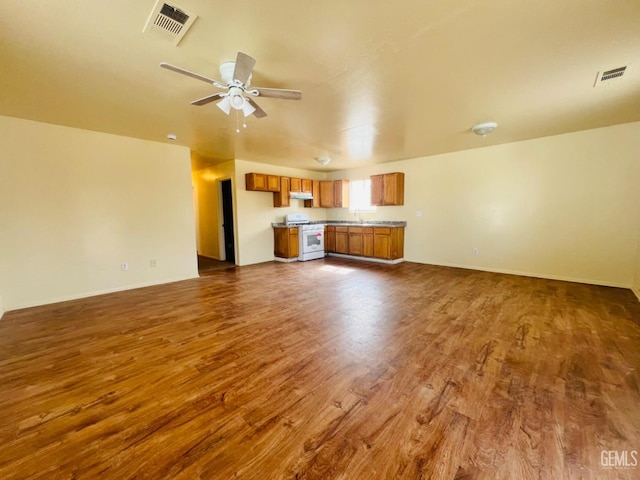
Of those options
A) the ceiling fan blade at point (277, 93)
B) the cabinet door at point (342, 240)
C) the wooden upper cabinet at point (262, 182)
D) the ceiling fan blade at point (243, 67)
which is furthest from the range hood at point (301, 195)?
the ceiling fan blade at point (243, 67)

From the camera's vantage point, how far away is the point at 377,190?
21.5 ft

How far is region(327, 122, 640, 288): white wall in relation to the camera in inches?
155

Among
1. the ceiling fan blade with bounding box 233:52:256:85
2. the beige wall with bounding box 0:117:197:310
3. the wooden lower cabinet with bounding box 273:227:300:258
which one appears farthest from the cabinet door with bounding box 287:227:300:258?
the ceiling fan blade with bounding box 233:52:256:85

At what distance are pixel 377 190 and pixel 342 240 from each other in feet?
5.34

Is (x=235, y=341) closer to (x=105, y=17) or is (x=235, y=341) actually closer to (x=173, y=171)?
(x=105, y=17)

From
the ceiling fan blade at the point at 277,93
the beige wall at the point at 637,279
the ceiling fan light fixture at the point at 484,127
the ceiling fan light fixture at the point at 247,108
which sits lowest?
the beige wall at the point at 637,279

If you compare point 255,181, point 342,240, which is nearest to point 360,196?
point 342,240

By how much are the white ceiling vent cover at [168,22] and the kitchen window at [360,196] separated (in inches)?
226

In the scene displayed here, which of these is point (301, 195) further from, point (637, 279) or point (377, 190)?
point (637, 279)

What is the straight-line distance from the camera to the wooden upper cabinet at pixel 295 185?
673 cm

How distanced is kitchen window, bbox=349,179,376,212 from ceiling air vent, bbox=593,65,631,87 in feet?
15.3

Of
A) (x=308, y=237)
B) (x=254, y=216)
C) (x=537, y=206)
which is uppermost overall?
(x=537, y=206)

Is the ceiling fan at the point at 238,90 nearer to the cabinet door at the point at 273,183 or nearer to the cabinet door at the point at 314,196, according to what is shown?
the cabinet door at the point at 273,183

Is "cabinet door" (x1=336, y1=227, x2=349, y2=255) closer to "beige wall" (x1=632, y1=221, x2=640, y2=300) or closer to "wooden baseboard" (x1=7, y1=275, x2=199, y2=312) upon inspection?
"wooden baseboard" (x1=7, y1=275, x2=199, y2=312)
